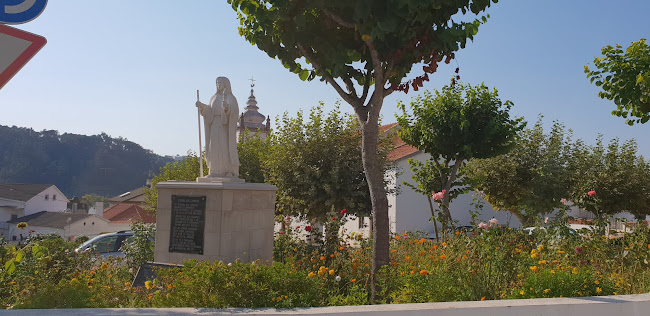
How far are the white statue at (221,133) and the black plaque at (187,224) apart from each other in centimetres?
72

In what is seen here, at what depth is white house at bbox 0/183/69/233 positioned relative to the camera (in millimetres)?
55756

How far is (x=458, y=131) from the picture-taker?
1152 cm

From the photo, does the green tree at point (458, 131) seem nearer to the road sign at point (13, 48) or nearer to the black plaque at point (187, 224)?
the black plaque at point (187, 224)

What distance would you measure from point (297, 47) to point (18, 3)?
3.68 metres

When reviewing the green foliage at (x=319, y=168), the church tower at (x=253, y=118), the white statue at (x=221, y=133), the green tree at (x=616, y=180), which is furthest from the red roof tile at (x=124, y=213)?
the white statue at (x=221, y=133)

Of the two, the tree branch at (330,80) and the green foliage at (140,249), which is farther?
the green foliage at (140,249)

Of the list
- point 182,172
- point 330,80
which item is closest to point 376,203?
point 330,80

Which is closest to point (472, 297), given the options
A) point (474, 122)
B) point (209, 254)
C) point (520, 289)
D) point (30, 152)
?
point (520, 289)

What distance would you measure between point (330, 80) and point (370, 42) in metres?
0.72

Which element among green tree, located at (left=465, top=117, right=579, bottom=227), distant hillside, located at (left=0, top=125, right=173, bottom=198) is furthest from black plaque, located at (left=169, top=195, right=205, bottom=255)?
distant hillside, located at (left=0, top=125, right=173, bottom=198)

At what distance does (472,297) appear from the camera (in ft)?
14.9

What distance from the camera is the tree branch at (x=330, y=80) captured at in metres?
5.49

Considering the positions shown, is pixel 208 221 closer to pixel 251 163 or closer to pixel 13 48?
pixel 13 48

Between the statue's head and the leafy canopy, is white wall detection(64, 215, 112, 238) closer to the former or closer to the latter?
the statue's head
